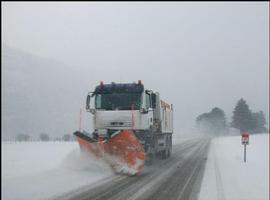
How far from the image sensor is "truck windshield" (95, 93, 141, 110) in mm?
17156

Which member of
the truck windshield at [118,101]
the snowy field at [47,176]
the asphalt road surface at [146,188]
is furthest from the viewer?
the truck windshield at [118,101]

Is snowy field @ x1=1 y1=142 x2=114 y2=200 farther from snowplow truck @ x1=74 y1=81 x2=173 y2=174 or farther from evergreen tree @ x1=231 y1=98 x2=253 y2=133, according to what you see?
evergreen tree @ x1=231 y1=98 x2=253 y2=133

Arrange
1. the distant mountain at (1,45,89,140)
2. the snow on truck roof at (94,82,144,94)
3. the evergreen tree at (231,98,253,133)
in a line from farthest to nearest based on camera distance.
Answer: the evergreen tree at (231,98,253,133) → the distant mountain at (1,45,89,140) → the snow on truck roof at (94,82,144,94)

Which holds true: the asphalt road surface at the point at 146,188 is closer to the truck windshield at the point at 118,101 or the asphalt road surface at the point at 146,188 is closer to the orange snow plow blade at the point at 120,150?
the orange snow plow blade at the point at 120,150

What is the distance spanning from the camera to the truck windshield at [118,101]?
17.2m

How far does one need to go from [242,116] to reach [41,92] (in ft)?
143

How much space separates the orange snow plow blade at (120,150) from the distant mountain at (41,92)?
58.2 ft

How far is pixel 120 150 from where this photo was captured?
15.9 m

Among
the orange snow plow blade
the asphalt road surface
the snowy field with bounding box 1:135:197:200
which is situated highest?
the orange snow plow blade

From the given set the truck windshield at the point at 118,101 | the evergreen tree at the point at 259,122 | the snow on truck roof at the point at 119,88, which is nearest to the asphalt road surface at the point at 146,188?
the truck windshield at the point at 118,101

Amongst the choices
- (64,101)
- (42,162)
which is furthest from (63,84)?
(42,162)

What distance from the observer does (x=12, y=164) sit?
58.0 ft

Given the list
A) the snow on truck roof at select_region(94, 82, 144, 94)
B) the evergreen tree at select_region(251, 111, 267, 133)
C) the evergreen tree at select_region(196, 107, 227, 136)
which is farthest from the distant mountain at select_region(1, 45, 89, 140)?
the evergreen tree at select_region(251, 111, 267, 133)

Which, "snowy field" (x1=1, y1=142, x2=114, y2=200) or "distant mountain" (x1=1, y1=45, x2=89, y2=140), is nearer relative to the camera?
"snowy field" (x1=1, y1=142, x2=114, y2=200)
